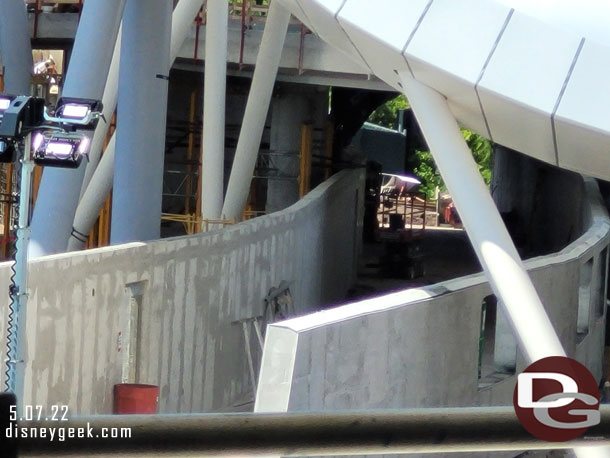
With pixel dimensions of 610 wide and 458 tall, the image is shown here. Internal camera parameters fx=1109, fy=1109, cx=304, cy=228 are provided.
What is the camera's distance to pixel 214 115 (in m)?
23.5

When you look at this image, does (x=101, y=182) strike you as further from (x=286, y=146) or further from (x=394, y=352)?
(x=394, y=352)

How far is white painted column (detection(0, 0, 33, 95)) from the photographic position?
22203 millimetres

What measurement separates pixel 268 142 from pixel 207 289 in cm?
1881

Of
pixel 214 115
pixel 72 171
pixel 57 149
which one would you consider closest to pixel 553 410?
pixel 57 149

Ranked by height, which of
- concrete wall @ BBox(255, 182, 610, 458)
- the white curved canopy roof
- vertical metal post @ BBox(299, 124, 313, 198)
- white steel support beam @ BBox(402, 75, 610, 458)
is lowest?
concrete wall @ BBox(255, 182, 610, 458)

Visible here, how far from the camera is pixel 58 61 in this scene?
117 feet

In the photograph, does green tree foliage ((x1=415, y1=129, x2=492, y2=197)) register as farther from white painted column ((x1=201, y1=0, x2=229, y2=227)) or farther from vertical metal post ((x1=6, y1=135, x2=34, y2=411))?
vertical metal post ((x1=6, y1=135, x2=34, y2=411))

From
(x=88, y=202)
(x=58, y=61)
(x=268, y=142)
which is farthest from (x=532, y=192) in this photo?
(x=88, y=202)

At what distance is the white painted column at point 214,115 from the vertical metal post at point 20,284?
46.7ft

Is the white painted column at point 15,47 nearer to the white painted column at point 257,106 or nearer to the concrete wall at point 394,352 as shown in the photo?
the white painted column at point 257,106

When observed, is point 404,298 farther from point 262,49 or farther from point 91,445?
point 262,49

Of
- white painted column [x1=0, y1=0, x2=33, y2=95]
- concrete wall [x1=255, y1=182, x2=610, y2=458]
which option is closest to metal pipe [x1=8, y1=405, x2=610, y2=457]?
concrete wall [x1=255, y1=182, x2=610, y2=458]

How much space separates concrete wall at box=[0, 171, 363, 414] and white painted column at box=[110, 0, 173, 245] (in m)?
1.80

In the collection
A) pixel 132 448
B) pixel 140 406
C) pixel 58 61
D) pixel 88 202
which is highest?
pixel 58 61
